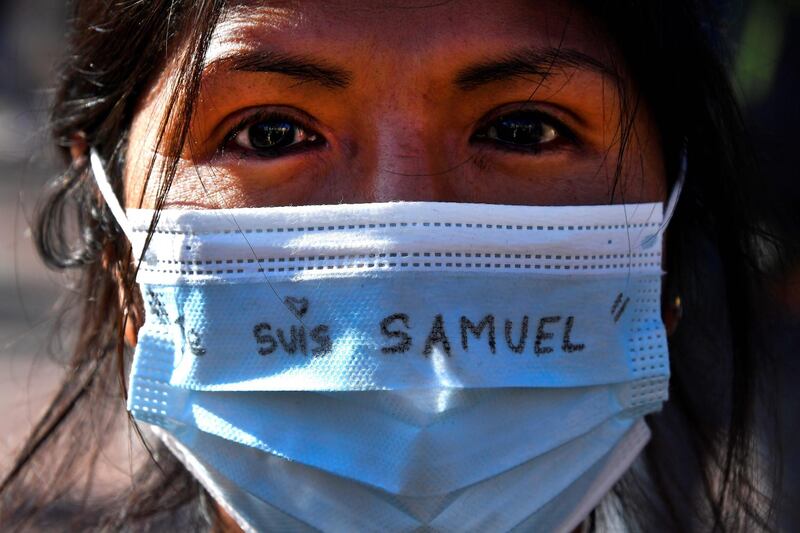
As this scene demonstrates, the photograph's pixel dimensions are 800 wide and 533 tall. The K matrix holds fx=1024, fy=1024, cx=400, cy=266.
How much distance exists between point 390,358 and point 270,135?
1.62ft

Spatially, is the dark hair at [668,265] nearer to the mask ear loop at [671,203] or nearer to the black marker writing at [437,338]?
the mask ear loop at [671,203]

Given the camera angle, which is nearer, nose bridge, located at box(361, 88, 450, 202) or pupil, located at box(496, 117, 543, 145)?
nose bridge, located at box(361, 88, 450, 202)

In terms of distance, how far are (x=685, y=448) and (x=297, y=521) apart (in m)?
1.49

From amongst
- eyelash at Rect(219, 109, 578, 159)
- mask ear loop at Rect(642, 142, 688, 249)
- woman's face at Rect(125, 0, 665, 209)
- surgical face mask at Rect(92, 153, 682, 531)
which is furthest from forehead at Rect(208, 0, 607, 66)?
mask ear loop at Rect(642, 142, 688, 249)

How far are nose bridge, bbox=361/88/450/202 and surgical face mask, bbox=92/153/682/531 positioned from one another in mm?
51

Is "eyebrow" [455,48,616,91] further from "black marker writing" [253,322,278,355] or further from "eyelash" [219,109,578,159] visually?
"black marker writing" [253,322,278,355]

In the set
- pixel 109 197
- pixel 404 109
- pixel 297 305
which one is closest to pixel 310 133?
pixel 404 109

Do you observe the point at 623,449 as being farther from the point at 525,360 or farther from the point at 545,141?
the point at 545,141

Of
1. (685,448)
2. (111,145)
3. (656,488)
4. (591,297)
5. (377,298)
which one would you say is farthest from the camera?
(685,448)

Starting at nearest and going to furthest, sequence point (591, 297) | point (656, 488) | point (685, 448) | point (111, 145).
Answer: point (591, 297) → point (111, 145) → point (656, 488) → point (685, 448)

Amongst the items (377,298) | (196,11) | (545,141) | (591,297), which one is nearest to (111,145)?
(196,11)

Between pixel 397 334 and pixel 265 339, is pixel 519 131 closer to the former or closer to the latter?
pixel 397 334

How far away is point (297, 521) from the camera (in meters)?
1.84

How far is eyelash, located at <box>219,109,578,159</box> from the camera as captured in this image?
1.89 meters
